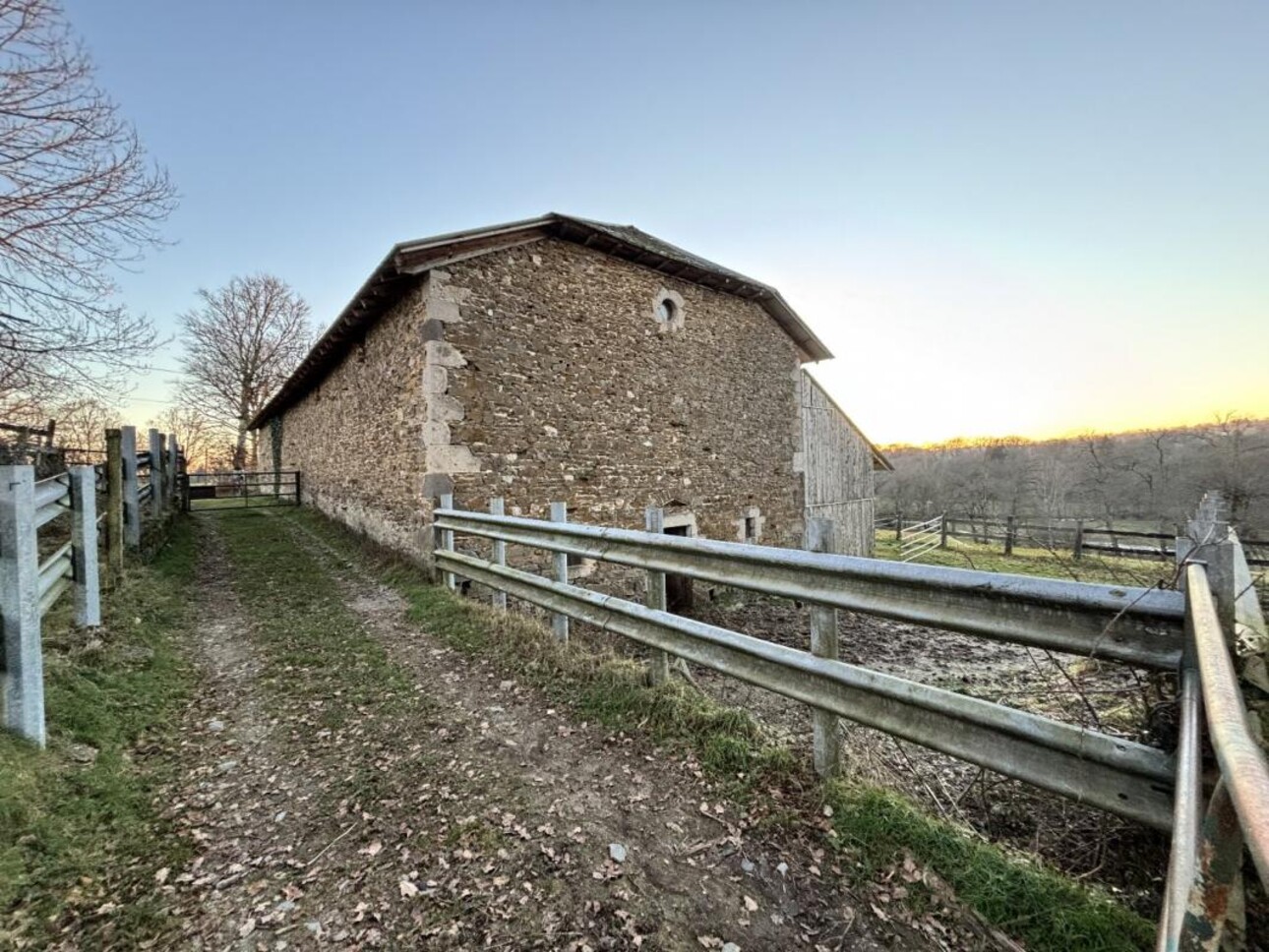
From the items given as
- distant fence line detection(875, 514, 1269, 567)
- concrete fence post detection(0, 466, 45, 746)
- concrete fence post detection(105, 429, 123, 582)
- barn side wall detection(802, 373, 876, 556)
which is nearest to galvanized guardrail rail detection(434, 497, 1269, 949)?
concrete fence post detection(0, 466, 45, 746)

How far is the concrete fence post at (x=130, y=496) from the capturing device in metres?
7.18

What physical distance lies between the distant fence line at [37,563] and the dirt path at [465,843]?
2.83ft

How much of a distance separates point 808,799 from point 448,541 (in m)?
5.26

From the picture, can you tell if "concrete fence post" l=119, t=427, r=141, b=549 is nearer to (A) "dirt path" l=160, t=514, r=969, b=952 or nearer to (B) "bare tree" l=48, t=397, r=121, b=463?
(B) "bare tree" l=48, t=397, r=121, b=463

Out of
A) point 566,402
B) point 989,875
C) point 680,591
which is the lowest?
point 680,591

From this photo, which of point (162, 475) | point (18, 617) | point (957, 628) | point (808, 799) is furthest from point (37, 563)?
point (162, 475)

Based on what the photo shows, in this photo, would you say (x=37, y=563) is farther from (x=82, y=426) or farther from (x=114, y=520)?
(x=82, y=426)

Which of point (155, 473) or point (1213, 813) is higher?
point (155, 473)

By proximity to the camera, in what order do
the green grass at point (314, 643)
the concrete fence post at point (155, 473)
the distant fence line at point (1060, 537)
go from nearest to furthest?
the green grass at point (314, 643) < the concrete fence post at point (155, 473) < the distant fence line at point (1060, 537)

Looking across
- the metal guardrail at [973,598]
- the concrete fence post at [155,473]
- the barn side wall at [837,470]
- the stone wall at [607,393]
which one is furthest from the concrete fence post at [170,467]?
the barn side wall at [837,470]

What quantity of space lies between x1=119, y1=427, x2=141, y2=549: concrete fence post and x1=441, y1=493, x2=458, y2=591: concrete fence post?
4.48m

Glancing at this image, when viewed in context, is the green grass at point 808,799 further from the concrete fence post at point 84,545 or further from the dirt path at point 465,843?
the concrete fence post at point 84,545

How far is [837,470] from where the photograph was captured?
1470 centimetres

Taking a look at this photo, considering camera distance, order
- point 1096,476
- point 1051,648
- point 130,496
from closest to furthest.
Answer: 1. point 1051,648
2. point 130,496
3. point 1096,476
